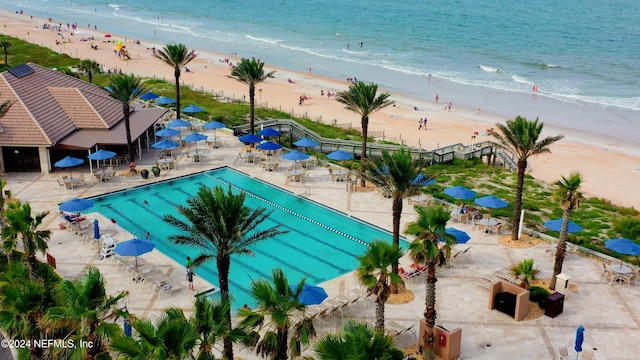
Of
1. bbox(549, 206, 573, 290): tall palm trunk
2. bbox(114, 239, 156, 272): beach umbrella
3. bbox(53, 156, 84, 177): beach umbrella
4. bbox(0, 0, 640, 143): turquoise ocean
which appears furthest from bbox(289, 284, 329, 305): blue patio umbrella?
bbox(0, 0, 640, 143): turquoise ocean

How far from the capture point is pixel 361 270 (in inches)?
663

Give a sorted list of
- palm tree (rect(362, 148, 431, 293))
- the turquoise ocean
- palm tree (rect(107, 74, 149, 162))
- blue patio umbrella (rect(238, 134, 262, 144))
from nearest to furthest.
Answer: palm tree (rect(362, 148, 431, 293)) → palm tree (rect(107, 74, 149, 162)) → blue patio umbrella (rect(238, 134, 262, 144)) → the turquoise ocean

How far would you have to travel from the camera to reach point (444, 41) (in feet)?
333

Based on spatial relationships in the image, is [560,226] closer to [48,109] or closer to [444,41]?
[48,109]

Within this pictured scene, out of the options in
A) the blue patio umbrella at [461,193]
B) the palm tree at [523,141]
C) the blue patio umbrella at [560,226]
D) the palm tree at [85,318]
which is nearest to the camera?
the palm tree at [85,318]

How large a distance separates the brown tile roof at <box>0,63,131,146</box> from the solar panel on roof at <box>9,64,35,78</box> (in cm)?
26

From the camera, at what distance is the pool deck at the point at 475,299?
1978 cm

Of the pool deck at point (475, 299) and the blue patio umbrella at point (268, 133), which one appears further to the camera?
the blue patio umbrella at point (268, 133)

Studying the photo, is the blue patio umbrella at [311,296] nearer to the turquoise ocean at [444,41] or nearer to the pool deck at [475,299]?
the pool deck at [475,299]

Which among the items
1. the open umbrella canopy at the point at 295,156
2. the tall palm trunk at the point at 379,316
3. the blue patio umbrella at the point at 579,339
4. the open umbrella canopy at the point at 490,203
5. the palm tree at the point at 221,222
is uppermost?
the palm tree at the point at 221,222

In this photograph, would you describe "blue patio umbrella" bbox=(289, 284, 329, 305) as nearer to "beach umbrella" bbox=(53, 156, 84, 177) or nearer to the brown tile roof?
"beach umbrella" bbox=(53, 156, 84, 177)

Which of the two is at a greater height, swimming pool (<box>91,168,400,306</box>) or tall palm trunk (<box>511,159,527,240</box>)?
tall palm trunk (<box>511,159,527,240</box>)

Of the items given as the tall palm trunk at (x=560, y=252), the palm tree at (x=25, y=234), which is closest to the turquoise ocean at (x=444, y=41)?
the tall palm trunk at (x=560, y=252)

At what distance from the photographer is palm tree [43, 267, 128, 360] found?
13.5 metres
